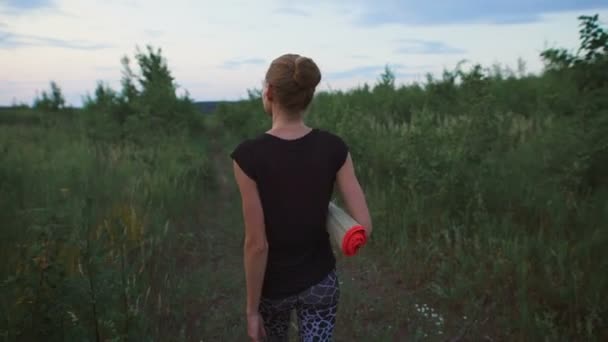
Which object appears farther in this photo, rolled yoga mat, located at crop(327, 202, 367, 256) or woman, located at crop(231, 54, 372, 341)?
woman, located at crop(231, 54, 372, 341)

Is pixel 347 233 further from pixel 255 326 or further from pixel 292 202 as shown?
pixel 255 326

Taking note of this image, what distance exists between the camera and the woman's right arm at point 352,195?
218 cm

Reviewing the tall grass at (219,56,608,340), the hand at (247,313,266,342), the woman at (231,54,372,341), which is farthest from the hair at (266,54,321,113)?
the tall grass at (219,56,608,340)

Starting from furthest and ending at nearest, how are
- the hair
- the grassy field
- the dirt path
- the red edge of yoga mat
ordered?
the dirt path → the grassy field → the hair → the red edge of yoga mat

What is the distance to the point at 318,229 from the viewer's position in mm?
2248

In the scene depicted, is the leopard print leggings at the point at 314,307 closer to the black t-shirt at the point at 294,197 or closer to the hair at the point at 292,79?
the black t-shirt at the point at 294,197

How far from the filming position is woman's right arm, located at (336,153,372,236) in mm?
2180

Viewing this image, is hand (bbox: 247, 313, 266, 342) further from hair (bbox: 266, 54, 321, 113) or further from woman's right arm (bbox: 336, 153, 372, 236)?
hair (bbox: 266, 54, 321, 113)

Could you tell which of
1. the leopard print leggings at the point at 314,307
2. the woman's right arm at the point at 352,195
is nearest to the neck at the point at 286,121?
the woman's right arm at the point at 352,195

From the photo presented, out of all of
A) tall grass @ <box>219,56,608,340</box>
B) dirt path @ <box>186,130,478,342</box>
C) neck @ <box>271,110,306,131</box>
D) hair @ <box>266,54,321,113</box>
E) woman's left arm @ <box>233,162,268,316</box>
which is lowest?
dirt path @ <box>186,130,478,342</box>

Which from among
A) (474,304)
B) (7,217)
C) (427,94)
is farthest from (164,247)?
(427,94)

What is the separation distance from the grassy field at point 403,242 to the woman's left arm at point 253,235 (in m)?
1.30

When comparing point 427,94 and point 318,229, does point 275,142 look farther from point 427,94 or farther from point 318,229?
point 427,94

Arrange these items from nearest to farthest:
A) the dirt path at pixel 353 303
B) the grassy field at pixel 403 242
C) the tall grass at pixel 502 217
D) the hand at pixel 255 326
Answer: the hand at pixel 255 326 → the grassy field at pixel 403 242 → the tall grass at pixel 502 217 → the dirt path at pixel 353 303
